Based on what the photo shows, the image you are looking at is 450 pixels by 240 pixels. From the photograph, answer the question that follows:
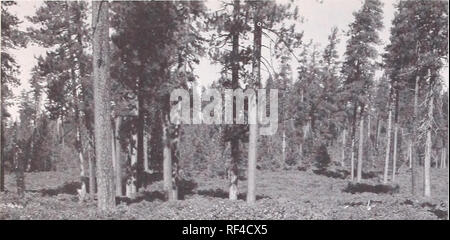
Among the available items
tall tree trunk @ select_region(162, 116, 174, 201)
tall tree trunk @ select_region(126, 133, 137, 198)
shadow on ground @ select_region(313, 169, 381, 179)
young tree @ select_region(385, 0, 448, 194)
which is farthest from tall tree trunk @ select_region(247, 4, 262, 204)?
shadow on ground @ select_region(313, 169, 381, 179)

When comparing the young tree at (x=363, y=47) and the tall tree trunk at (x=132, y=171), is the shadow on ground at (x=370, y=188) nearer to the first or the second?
the young tree at (x=363, y=47)

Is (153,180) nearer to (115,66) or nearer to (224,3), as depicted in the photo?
(115,66)

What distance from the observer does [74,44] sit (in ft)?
84.4

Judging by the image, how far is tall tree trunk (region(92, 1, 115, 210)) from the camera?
12234 millimetres

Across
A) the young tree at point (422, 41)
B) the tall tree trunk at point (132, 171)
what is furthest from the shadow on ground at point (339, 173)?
the tall tree trunk at point (132, 171)

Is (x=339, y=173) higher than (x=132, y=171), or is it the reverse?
(x=132, y=171)

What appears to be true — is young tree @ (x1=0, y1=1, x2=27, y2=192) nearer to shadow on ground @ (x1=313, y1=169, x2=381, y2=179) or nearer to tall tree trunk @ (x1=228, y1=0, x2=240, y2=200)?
tall tree trunk @ (x1=228, y1=0, x2=240, y2=200)

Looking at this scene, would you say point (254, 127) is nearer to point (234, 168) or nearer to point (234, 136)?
point (234, 136)

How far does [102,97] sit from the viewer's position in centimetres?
1238

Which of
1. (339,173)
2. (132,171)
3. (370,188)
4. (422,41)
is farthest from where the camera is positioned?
(339,173)

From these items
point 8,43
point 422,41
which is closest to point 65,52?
point 8,43

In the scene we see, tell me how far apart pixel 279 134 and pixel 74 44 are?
42646 mm

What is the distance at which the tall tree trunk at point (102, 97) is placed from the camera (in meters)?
12.2
